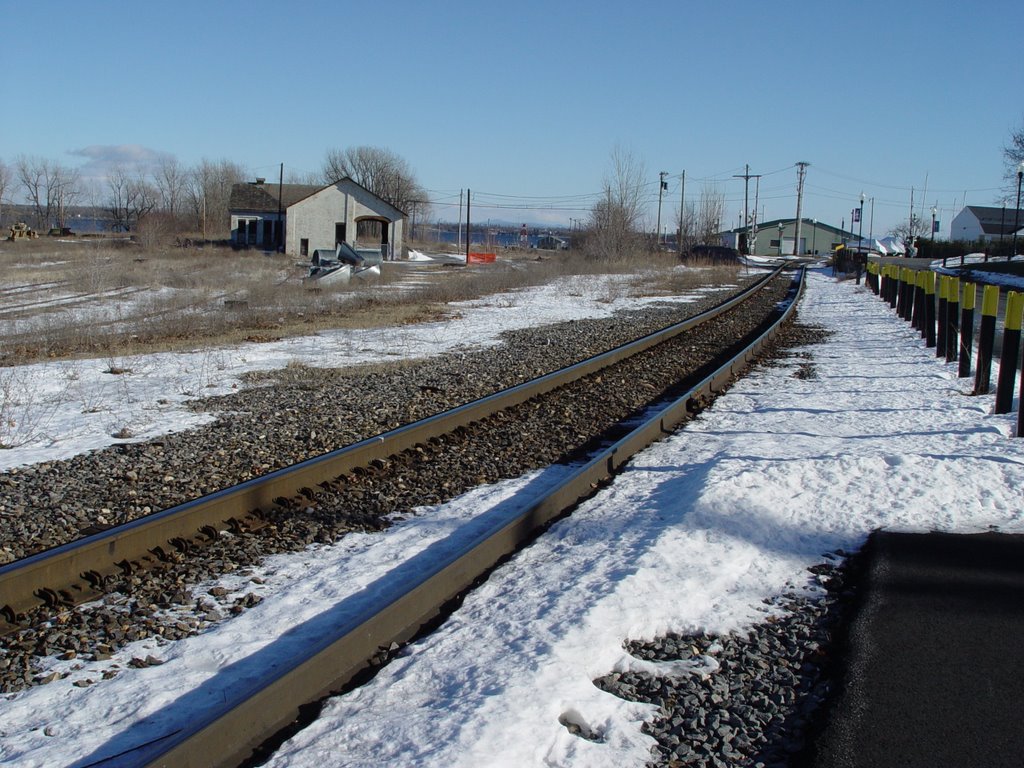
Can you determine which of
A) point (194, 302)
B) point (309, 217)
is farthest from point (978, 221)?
point (194, 302)

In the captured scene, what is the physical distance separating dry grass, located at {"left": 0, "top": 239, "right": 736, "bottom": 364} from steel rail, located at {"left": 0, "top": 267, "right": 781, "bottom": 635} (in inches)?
339

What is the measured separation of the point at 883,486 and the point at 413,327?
1445cm

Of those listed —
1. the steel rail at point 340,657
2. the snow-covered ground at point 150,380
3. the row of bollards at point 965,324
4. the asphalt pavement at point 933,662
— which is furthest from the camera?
the row of bollards at point 965,324

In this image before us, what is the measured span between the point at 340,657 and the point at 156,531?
6.88ft

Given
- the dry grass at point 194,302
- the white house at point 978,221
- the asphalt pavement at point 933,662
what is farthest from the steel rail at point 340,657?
the white house at point 978,221

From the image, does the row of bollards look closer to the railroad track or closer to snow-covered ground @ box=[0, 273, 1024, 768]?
snow-covered ground @ box=[0, 273, 1024, 768]

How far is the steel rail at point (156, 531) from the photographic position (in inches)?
176

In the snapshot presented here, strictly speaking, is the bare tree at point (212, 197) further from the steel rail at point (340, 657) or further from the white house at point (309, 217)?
the steel rail at point (340, 657)

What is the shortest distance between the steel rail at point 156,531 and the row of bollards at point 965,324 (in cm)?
528

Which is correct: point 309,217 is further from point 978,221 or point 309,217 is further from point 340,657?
point 978,221

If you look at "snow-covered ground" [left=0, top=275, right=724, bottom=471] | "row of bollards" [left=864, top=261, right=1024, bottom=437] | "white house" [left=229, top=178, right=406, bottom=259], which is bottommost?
"snow-covered ground" [left=0, top=275, right=724, bottom=471]

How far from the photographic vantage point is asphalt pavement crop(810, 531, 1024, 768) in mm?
3041

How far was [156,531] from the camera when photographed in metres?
5.18

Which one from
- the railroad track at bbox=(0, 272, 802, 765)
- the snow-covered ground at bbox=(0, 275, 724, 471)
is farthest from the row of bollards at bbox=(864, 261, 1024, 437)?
the snow-covered ground at bbox=(0, 275, 724, 471)
